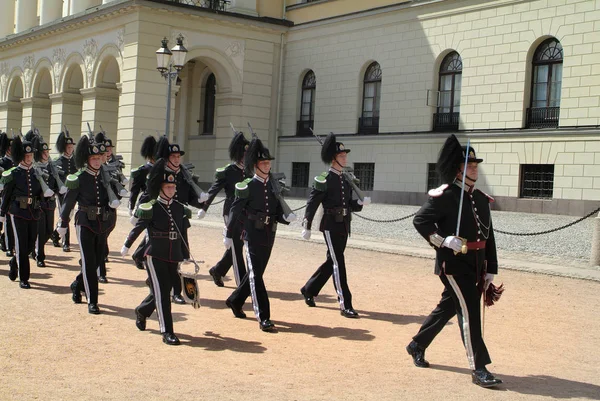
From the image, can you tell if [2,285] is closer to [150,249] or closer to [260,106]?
[150,249]

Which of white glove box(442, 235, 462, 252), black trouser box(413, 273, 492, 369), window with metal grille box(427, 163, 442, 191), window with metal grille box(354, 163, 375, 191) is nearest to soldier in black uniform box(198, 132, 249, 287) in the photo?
black trouser box(413, 273, 492, 369)

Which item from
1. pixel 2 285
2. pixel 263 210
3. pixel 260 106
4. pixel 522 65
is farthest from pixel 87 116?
pixel 263 210

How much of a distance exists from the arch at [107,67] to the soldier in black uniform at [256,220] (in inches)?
884

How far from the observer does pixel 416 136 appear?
28.3 m

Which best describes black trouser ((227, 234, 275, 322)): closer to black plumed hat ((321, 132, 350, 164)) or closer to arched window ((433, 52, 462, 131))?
black plumed hat ((321, 132, 350, 164))

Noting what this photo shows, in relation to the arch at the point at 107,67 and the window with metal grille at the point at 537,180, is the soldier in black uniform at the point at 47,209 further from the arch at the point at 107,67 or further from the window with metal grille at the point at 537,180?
the arch at the point at 107,67

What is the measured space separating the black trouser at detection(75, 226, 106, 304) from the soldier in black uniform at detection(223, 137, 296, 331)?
5.11 feet

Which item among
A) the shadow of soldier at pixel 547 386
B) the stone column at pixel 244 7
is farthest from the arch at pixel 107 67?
the shadow of soldier at pixel 547 386

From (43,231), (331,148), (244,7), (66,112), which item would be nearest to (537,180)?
(244,7)

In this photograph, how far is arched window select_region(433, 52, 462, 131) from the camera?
27500mm

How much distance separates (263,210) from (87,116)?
25.3m

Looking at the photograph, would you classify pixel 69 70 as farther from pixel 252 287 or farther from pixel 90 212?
pixel 252 287

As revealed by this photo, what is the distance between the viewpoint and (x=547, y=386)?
7184 millimetres

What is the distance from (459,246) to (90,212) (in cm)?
477
